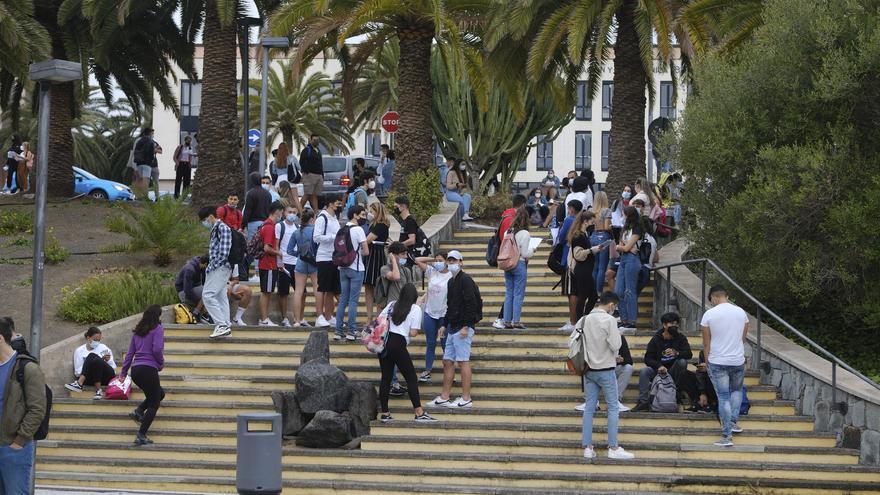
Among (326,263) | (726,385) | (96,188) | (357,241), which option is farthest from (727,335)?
(96,188)

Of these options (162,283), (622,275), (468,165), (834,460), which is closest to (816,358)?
(834,460)

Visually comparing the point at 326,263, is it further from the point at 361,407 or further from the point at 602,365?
the point at 602,365

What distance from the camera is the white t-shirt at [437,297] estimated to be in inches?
621

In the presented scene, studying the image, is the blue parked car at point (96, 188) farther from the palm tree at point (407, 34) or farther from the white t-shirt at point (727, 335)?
the white t-shirt at point (727, 335)

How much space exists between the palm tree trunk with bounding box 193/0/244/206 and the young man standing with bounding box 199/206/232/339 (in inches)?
386

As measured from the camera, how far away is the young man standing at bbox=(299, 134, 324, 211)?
2672 centimetres

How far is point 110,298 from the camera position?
19.7m

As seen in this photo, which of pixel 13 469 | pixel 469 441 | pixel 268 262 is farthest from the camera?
pixel 268 262

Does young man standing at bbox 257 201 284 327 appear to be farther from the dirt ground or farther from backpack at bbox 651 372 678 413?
backpack at bbox 651 372 678 413

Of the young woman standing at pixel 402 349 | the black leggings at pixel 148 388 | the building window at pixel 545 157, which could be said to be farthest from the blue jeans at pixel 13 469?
the building window at pixel 545 157

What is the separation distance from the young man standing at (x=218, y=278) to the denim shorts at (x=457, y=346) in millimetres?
3774

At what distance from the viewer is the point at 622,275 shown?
1692 centimetres

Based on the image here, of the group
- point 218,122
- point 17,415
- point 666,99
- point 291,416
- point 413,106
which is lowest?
point 291,416

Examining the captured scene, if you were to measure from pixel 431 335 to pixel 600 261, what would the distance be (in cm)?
268
